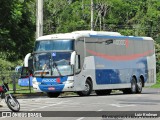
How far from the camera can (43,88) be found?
3133 cm

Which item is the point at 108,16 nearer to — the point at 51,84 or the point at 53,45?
the point at 53,45

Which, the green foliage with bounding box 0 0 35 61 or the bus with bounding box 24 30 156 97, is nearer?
the bus with bounding box 24 30 156 97

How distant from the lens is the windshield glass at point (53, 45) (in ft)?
101

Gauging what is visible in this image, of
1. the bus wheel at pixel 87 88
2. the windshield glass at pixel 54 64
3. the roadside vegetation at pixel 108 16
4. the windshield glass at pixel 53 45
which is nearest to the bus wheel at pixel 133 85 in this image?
the bus wheel at pixel 87 88

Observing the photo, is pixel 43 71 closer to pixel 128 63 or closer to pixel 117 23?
pixel 128 63

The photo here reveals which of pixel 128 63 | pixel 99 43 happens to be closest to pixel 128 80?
pixel 128 63

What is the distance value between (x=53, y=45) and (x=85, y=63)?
6.88 feet

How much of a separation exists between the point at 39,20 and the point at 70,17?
1927 inches

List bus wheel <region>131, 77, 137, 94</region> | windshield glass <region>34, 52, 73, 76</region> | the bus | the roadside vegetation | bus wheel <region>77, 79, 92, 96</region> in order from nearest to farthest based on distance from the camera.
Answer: windshield glass <region>34, 52, 73, 76</region> → the bus → bus wheel <region>77, 79, 92, 96</region> → bus wheel <region>131, 77, 137, 94</region> → the roadside vegetation

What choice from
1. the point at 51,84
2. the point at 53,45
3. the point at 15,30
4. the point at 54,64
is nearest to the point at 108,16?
the point at 15,30

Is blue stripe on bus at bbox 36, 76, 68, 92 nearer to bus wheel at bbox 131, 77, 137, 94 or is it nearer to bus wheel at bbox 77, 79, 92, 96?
bus wheel at bbox 77, 79, 92, 96

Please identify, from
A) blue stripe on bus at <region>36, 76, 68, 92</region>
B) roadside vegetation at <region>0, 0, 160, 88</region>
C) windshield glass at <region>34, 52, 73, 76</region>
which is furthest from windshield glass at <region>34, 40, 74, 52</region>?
roadside vegetation at <region>0, 0, 160, 88</region>

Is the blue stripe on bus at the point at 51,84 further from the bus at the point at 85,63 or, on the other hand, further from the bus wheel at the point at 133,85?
the bus wheel at the point at 133,85

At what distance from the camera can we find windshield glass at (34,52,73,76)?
100ft
